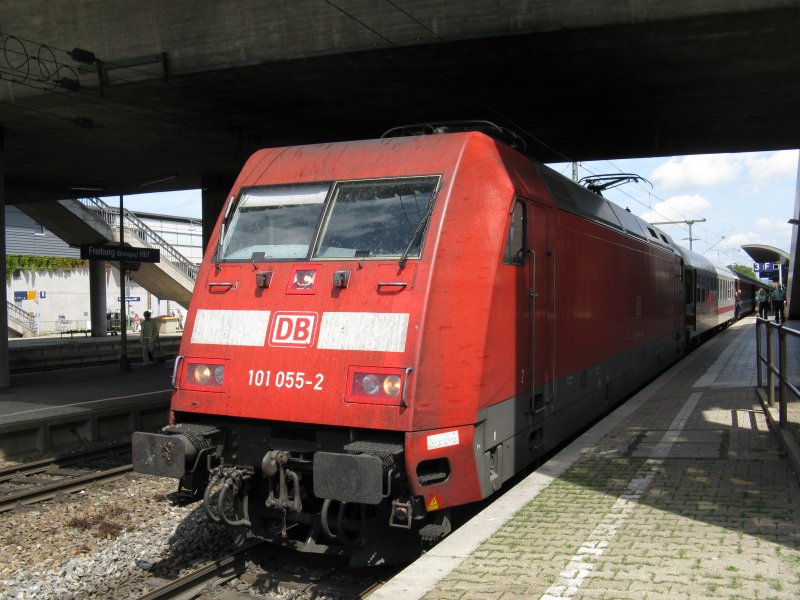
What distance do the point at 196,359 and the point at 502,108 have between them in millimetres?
9501

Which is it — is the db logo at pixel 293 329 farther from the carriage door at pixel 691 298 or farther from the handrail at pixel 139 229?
the handrail at pixel 139 229

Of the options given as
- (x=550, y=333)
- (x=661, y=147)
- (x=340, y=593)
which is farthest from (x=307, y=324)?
(x=661, y=147)

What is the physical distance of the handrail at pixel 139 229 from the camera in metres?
30.6

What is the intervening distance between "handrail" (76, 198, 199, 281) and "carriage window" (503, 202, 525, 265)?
2683 cm

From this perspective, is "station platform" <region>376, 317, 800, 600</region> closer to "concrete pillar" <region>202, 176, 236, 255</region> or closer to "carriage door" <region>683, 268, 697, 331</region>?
"carriage door" <region>683, 268, 697, 331</region>

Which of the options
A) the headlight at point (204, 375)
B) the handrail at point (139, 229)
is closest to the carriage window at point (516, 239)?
the headlight at point (204, 375)

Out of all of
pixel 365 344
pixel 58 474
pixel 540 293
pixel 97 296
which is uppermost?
pixel 97 296

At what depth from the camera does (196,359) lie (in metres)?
6.06

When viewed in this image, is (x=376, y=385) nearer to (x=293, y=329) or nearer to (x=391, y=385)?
(x=391, y=385)

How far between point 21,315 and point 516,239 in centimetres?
4124

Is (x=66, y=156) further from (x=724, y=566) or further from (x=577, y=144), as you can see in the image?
(x=724, y=566)

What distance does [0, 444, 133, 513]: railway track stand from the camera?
8827 mm

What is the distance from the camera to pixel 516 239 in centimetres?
630

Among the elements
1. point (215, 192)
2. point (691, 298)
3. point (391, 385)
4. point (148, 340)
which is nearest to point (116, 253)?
point (148, 340)
